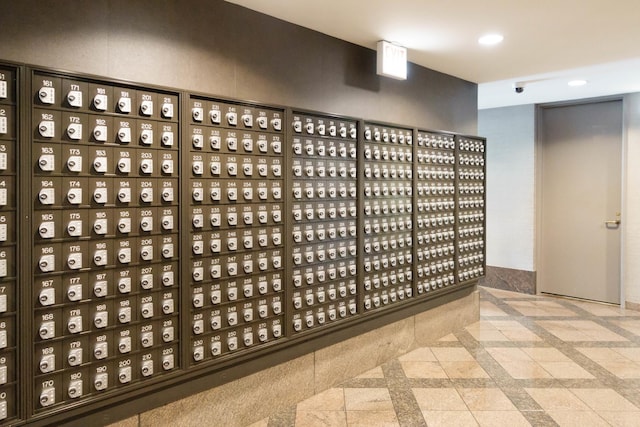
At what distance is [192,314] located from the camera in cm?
262

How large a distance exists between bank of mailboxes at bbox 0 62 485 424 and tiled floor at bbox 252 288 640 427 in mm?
584

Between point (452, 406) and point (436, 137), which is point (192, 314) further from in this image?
point (436, 137)

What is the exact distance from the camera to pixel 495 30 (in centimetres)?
335

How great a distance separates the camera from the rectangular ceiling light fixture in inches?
→ 140

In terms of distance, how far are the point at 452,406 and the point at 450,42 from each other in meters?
2.77

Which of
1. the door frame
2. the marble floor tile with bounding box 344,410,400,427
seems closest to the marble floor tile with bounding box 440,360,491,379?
the marble floor tile with bounding box 344,410,400,427

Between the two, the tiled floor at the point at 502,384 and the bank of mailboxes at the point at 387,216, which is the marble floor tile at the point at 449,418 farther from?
the bank of mailboxes at the point at 387,216

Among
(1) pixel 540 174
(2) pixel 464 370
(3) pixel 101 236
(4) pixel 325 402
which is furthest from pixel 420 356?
(1) pixel 540 174

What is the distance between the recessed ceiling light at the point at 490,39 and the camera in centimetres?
348

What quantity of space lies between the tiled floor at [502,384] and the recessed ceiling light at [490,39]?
2.73 metres

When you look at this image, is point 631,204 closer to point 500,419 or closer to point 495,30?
point 495,30

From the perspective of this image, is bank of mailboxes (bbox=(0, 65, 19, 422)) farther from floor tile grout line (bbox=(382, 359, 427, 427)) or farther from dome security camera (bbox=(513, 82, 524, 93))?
dome security camera (bbox=(513, 82, 524, 93))

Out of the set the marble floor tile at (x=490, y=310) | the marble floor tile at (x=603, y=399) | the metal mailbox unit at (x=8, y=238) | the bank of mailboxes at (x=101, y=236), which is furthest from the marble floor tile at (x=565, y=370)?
the metal mailbox unit at (x=8, y=238)

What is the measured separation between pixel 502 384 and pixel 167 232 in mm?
2874
